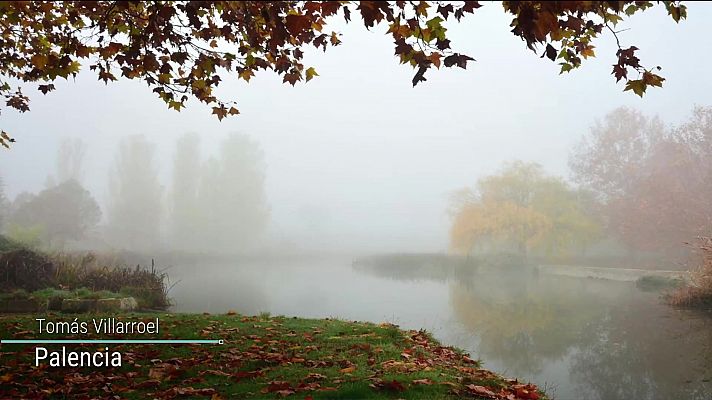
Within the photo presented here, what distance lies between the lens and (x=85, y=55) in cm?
488

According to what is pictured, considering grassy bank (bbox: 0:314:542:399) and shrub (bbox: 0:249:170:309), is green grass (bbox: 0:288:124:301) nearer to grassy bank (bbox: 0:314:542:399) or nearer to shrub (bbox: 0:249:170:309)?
shrub (bbox: 0:249:170:309)

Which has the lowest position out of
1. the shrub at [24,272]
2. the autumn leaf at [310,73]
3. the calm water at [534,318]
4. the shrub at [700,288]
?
the calm water at [534,318]

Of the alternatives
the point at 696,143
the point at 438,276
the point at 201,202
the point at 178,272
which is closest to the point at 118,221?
the point at 201,202

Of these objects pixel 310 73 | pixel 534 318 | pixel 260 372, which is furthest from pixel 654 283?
pixel 260 372

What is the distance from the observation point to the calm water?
29.3 feet

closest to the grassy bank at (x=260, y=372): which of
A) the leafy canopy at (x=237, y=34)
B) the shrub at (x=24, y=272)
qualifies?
the leafy canopy at (x=237, y=34)

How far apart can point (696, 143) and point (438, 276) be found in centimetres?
1957

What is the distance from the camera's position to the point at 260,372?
432 cm

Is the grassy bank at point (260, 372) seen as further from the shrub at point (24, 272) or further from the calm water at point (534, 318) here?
the shrub at point (24, 272)

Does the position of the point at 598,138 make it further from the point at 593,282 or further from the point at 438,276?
the point at 438,276

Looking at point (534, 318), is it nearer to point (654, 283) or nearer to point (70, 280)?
point (654, 283)

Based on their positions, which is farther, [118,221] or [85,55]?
[118,221]

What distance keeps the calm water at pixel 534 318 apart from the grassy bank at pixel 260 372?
14.7ft

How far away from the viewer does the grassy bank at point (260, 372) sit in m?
3.81
